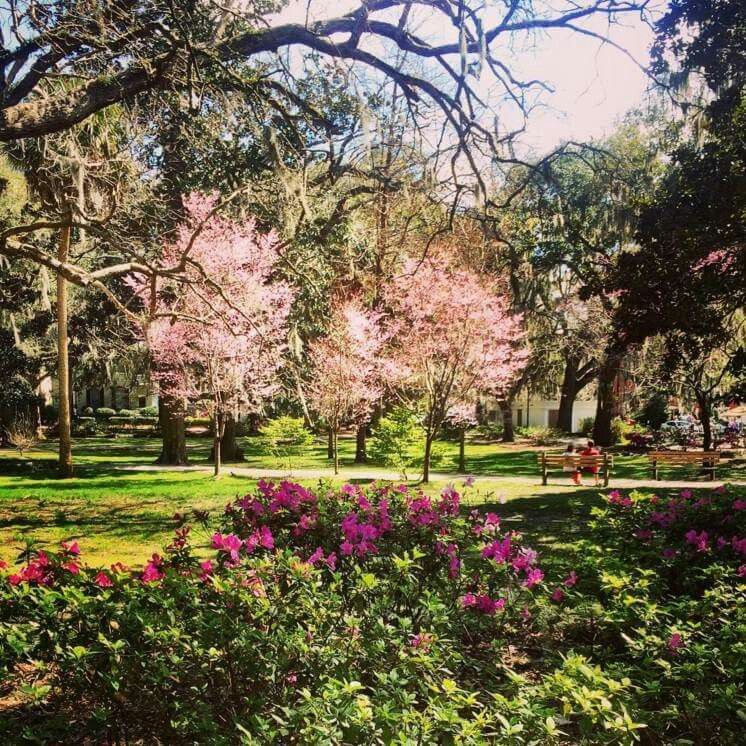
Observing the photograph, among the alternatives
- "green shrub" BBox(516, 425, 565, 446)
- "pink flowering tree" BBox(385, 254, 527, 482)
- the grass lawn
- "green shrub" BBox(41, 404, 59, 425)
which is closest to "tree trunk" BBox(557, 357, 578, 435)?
"green shrub" BBox(516, 425, 565, 446)

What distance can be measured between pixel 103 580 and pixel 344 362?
14074 millimetres

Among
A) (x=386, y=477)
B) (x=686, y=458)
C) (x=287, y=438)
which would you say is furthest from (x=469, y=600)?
(x=287, y=438)

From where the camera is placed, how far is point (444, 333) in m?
14.5

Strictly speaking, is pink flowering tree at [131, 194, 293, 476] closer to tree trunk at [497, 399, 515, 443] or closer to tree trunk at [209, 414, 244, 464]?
tree trunk at [209, 414, 244, 464]

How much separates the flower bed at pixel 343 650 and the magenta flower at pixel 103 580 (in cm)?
1

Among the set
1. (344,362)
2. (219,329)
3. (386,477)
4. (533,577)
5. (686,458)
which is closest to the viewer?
(533,577)

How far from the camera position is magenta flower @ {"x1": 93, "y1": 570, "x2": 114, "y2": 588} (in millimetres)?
3240

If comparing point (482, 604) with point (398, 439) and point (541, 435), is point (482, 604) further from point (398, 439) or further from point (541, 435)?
point (541, 435)

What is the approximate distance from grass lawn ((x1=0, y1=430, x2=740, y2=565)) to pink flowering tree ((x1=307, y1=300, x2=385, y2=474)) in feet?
6.17

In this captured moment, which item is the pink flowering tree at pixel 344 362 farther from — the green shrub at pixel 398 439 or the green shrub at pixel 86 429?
the green shrub at pixel 86 429

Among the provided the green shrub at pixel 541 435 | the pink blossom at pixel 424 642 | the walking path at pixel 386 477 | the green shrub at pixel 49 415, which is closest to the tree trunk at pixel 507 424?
the green shrub at pixel 541 435

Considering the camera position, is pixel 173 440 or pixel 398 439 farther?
pixel 173 440

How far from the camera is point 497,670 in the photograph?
10.9ft

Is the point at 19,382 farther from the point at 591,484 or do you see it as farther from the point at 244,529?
the point at 244,529
